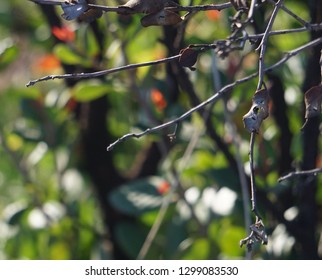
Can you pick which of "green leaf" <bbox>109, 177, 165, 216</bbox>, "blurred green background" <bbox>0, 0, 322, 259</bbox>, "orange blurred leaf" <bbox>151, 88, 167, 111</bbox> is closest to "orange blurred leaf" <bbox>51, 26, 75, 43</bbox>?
"blurred green background" <bbox>0, 0, 322, 259</bbox>

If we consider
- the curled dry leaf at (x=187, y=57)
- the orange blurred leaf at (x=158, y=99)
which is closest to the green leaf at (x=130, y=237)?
the orange blurred leaf at (x=158, y=99)

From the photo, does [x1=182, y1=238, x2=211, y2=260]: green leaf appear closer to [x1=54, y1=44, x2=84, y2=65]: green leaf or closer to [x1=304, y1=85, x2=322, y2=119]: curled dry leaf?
[x1=54, y1=44, x2=84, y2=65]: green leaf

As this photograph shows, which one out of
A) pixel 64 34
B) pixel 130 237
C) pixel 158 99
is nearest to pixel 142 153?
pixel 130 237

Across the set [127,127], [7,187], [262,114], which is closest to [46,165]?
[127,127]

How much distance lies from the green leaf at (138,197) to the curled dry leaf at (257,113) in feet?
3.05

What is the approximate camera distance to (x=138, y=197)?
5.81ft

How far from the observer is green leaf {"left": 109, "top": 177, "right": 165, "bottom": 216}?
1739 mm

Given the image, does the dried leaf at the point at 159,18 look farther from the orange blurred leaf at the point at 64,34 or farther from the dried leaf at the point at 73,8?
the orange blurred leaf at the point at 64,34

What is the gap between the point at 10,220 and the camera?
186 cm

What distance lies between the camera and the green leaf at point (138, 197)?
174 centimetres

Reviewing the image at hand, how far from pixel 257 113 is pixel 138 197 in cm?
97

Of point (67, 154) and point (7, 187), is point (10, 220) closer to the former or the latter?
point (67, 154)

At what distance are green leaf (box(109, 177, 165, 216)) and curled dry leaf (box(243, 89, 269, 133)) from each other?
931mm

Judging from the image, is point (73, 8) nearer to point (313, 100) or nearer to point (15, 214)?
point (313, 100)
